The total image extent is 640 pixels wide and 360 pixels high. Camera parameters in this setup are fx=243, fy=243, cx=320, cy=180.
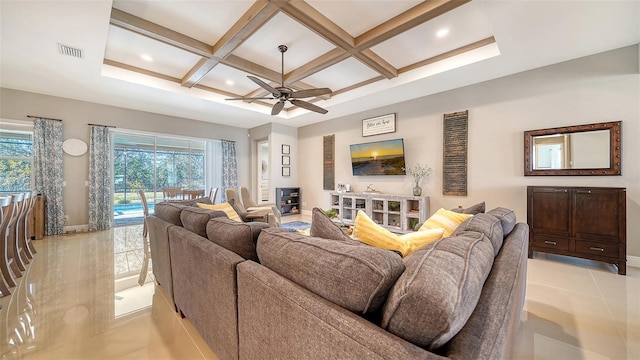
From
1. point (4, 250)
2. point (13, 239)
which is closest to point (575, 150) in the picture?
point (4, 250)

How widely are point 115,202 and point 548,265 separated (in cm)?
811

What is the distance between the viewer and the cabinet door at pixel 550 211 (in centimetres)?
309

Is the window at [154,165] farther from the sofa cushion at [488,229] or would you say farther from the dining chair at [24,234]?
the sofa cushion at [488,229]

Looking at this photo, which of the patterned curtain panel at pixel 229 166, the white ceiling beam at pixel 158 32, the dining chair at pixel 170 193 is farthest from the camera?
the patterned curtain panel at pixel 229 166

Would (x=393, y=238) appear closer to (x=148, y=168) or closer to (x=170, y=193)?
(x=170, y=193)

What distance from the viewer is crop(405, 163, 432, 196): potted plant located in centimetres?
462

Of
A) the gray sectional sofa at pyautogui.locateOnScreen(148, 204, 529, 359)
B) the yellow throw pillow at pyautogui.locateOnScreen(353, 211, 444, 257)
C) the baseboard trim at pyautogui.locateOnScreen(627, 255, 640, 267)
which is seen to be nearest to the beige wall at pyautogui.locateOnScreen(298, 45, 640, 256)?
the baseboard trim at pyautogui.locateOnScreen(627, 255, 640, 267)

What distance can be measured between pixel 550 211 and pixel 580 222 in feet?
0.96

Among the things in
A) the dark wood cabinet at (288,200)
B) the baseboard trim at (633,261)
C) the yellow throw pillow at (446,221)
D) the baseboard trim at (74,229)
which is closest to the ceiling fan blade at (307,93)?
the yellow throw pillow at (446,221)

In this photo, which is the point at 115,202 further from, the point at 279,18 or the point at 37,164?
the point at 279,18

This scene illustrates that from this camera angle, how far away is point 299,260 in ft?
3.18

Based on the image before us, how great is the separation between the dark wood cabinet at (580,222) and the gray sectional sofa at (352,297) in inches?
98.2

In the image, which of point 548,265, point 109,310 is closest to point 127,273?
point 109,310

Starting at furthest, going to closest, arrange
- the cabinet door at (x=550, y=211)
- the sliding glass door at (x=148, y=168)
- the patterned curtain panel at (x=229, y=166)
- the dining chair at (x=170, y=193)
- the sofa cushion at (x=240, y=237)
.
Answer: the patterned curtain panel at (x=229, y=166)
the sliding glass door at (x=148, y=168)
the dining chair at (x=170, y=193)
the cabinet door at (x=550, y=211)
the sofa cushion at (x=240, y=237)
